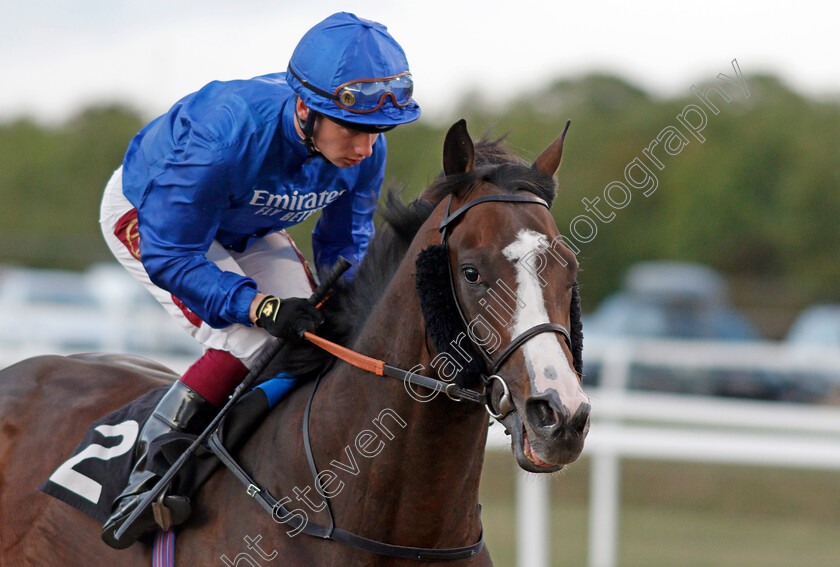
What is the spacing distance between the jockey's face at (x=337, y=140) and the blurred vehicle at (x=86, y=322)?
4815mm

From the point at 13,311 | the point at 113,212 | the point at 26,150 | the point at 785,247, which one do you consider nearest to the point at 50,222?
the point at 26,150

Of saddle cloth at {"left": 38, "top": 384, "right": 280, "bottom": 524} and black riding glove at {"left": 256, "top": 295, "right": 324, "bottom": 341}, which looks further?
saddle cloth at {"left": 38, "top": 384, "right": 280, "bottom": 524}

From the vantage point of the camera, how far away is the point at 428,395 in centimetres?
250

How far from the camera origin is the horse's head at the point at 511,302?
7.09 ft

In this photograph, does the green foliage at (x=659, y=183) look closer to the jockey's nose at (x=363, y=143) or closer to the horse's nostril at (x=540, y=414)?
the jockey's nose at (x=363, y=143)

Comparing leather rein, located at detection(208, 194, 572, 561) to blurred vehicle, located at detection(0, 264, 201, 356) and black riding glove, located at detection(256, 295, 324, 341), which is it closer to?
black riding glove, located at detection(256, 295, 324, 341)

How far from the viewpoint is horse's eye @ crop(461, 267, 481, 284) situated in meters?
2.35

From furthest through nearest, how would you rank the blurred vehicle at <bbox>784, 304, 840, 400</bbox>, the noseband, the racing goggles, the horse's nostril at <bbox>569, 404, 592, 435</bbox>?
the blurred vehicle at <bbox>784, 304, 840, 400</bbox> → the racing goggles → the noseband → the horse's nostril at <bbox>569, 404, 592, 435</bbox>

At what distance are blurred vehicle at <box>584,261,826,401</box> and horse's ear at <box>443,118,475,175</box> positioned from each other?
7044mm

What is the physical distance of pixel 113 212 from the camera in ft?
11.3

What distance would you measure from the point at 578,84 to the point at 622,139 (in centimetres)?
1280

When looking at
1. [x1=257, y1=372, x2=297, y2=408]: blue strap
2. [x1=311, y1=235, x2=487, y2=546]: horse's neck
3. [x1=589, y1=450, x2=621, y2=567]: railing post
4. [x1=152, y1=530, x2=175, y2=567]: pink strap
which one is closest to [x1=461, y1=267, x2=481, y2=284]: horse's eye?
[x1=311, y1=235, x2=487, y2=546]: horse's neck

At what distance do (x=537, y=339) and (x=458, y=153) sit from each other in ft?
1.90

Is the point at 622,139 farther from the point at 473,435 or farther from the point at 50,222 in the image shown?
the point at 473,435
